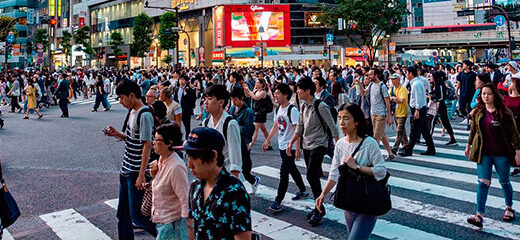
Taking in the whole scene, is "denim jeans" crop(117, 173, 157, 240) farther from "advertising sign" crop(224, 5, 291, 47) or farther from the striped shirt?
"advertising sign" crop(224, 5, 291, 47)

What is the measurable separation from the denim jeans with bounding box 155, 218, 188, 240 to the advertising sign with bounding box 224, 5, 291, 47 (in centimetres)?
5839

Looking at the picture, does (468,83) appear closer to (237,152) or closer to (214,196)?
(237,152)

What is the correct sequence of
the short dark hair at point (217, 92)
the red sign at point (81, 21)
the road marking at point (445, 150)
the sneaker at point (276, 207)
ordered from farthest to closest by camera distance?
the red sign at point (81, 21), the road marking at point (445, 150), the sneaker at point (276, 207), the short dark hair at point (217, 92)

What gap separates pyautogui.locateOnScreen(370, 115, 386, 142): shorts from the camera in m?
9.23

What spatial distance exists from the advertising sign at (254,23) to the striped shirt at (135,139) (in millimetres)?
57103

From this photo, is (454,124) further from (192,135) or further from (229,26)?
(229,26)

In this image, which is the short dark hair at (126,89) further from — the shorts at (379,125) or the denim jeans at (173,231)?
the shorts at (379,125)

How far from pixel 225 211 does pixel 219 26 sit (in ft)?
199

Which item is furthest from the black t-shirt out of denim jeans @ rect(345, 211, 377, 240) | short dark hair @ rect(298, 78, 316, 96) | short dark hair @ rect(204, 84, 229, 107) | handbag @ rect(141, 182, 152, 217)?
handbag @ rect(141, 182, 152, 217)

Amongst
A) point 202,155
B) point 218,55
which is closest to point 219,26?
point 218,55

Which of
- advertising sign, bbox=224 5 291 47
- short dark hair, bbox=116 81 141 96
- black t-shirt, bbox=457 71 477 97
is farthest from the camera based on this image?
advertising sign, bbox=224 5 291 47

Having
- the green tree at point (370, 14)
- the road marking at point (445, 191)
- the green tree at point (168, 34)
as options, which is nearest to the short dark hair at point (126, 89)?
the road marking at point (445, 191)

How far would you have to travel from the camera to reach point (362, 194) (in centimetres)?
366

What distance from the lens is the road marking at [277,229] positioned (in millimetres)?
5355
